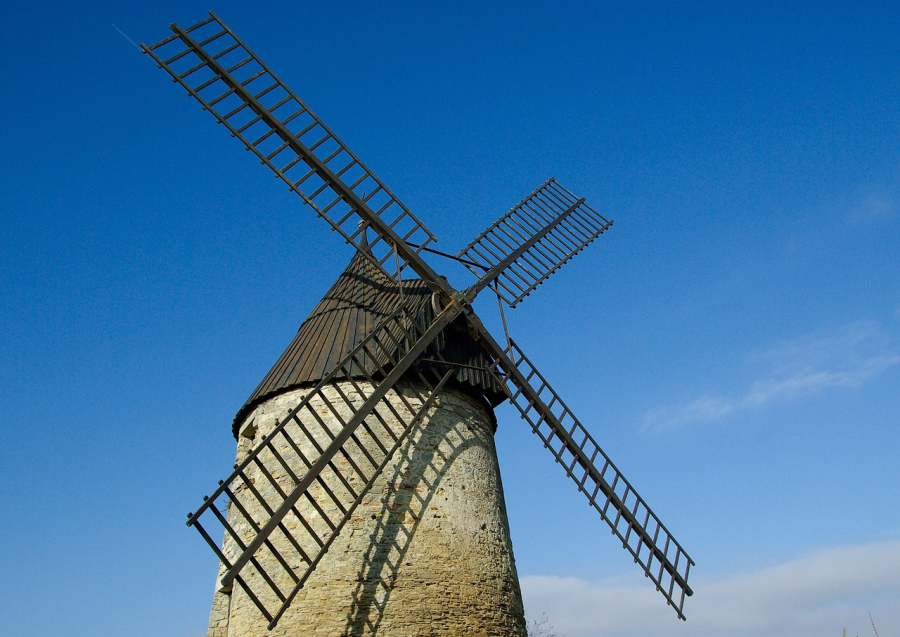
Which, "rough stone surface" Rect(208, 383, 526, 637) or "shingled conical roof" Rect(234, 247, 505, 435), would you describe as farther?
"shingled conical roof" Rect(234, 247, 505, 435)

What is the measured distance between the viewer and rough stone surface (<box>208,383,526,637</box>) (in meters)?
7.20

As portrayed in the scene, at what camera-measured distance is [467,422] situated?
8.78 metres

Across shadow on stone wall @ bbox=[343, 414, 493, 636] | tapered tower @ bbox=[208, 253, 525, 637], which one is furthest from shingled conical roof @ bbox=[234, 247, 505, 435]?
shadow on stone wall @ bbox=[343, 414, 493, 636]

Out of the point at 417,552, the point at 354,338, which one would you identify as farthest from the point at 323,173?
the point at 417,552

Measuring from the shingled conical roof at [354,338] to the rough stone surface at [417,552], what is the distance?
0.76ft

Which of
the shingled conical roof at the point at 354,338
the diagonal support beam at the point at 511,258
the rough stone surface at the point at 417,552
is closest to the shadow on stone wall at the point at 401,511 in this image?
the rough stone surface at the point at 417,552

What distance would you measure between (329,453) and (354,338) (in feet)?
6.15

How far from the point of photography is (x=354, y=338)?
8844 mm

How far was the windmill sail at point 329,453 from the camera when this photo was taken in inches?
285

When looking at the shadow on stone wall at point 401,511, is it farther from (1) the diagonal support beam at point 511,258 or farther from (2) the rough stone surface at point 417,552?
(1) the diagonal support beam at point 511,258

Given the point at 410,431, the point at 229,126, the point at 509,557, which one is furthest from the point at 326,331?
the point at 509,557

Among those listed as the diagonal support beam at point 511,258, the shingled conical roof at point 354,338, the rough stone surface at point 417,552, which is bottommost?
the rough stone surface at point 417,552

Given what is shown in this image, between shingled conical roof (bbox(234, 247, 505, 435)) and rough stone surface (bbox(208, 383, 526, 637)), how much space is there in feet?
0.76

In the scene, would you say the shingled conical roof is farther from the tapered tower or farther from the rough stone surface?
the rough stone surface
